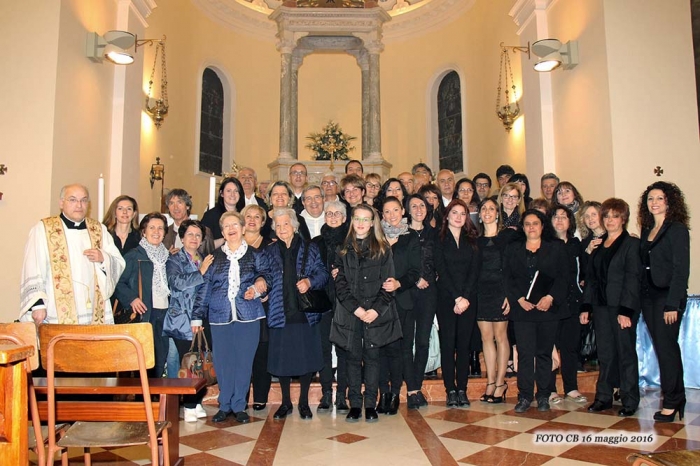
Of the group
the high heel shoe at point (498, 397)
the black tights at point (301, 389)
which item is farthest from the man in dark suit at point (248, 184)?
the high heel shoe at point (498, 397)

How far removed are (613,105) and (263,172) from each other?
24.2 ft

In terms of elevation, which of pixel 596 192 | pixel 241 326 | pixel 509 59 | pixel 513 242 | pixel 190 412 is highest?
pixel 509 59

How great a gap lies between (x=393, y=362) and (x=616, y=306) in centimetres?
166

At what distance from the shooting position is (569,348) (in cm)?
454

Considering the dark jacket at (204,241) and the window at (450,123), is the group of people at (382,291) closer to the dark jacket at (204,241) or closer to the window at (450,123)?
the dark jacket at (204,241)

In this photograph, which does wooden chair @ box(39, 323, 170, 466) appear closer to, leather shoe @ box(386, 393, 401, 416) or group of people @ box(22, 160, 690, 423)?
group of people @ box(22, 160, 690, 423)

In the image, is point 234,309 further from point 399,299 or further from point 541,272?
point 541,272

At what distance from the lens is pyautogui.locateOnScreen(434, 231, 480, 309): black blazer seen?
4309 millimetres

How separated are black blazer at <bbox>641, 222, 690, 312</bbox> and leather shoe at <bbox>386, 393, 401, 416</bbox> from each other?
194 cm

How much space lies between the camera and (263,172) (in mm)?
11844

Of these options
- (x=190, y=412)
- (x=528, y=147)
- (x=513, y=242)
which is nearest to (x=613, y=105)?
(x=528, y=147)

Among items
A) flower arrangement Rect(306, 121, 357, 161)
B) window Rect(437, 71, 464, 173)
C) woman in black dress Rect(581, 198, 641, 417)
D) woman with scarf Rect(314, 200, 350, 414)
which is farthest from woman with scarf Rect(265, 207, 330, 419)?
window Rect(437, 71, 464, 173)

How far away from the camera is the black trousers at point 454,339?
434cm

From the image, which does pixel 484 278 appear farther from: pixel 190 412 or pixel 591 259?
pixel 190 412
